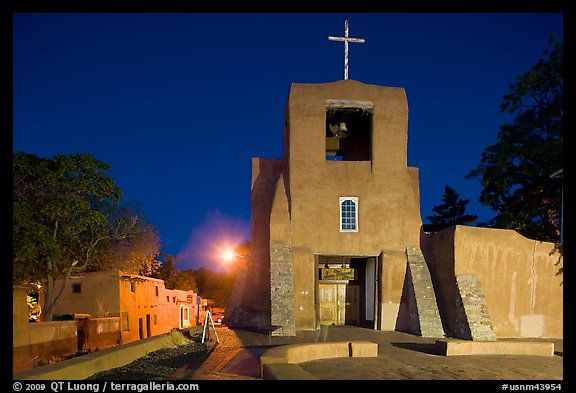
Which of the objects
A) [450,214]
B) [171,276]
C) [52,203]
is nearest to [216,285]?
[171,276]

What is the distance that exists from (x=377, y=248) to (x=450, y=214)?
22.9 m

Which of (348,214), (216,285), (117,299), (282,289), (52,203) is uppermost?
(52,203)

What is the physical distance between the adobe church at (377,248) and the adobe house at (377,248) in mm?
40

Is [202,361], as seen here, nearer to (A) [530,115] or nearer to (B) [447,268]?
(B) [447,268]

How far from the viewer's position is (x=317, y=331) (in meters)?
16.8

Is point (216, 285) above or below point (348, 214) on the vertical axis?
below

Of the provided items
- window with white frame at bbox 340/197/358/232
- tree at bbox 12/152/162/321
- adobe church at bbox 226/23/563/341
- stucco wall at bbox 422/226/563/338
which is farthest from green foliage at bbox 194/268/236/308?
stucco wall at bbox 422/226/563/338

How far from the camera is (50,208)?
50.8ft

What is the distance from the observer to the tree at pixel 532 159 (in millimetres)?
18562

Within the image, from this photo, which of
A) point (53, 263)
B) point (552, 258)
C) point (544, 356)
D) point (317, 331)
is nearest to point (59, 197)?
point (53, 263)

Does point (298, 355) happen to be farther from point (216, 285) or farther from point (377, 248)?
point (216, 285)

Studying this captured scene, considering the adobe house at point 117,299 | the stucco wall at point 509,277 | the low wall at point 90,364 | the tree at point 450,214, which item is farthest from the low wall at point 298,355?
the tree at point 450,214

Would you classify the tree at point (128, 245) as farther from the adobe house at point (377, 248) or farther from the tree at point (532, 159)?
the tree at point (532, 159)

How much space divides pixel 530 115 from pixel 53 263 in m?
20.7
